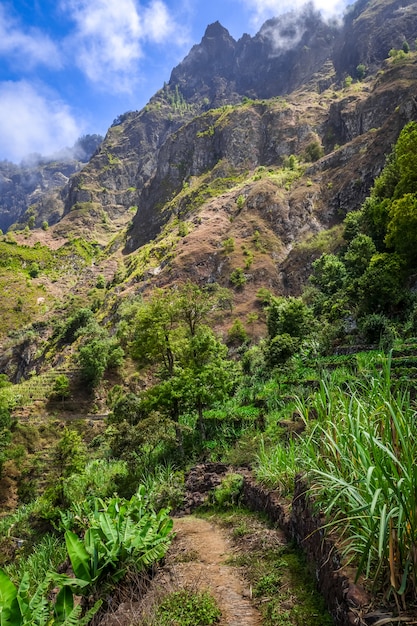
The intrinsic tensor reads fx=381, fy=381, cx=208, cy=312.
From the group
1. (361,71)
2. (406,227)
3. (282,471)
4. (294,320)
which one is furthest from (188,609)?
(361,71)

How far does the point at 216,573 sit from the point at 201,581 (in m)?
0.39

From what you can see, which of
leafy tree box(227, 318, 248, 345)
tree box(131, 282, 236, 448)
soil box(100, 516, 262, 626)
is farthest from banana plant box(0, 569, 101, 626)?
leafy tree box(227, 318, 248, 345)

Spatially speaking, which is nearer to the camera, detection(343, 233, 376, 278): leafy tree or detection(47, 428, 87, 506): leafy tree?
detection(47, 428, 87, 506): leafy tree

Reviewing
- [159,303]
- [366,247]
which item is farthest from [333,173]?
[159,303]

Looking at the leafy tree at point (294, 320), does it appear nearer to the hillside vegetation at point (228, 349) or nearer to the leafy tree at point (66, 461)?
the hillside vegetation at point (228, 349)

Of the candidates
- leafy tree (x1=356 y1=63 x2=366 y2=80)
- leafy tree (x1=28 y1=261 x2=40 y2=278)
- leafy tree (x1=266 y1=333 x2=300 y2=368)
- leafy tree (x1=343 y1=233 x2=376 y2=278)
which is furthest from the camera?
leafy tree (x1=356 y1=63 x2=366 y2=80)

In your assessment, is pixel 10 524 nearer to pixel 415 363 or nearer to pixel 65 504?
pixel 65 504

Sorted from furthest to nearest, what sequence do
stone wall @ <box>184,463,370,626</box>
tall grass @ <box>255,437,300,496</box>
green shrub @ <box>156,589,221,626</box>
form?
tall grass @ <box>255,437,300,496</box>, green shrub @ <box>156,589,221,626</box>, stone wall @ <box>184,463,370,626</box>

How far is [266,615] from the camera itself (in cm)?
386

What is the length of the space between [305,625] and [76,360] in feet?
153

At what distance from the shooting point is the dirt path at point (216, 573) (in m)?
4.05

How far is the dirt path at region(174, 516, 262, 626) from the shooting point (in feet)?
13.3

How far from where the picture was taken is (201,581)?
4758 mm

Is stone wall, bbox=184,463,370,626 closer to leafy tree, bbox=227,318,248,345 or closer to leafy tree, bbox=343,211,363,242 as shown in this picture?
leafy tree, bbox=227,318,248,345
